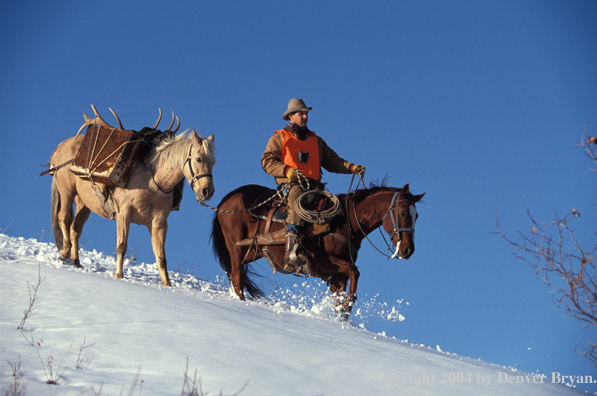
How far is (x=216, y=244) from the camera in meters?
9.01

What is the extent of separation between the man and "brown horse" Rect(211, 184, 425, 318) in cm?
35

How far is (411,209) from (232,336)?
11.9 feet

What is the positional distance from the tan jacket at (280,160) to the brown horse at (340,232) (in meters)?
0.58

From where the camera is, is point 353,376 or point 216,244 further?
point 216,244

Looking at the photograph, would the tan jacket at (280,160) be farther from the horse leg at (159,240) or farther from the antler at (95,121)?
the antler at (95,121)

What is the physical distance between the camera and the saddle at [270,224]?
23.9ft

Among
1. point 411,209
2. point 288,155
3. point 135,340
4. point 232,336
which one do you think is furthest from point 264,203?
point 135,340

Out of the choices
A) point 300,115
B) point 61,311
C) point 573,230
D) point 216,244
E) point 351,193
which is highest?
point 300,115

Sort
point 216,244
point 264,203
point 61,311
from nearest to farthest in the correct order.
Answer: point 61,311
point 264,203
point 216,244

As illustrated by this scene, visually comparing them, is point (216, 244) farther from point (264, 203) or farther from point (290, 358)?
point (290, 358)

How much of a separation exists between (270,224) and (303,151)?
3.97 ft

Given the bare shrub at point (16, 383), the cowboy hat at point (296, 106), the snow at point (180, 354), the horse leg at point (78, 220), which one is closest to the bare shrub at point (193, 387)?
the snow at point (180, 354)

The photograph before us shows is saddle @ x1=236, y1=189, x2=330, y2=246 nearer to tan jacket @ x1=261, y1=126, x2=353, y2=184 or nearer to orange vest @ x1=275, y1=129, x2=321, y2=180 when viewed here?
tan jacket @ x1=261, y1=126, x2=353, y2=184

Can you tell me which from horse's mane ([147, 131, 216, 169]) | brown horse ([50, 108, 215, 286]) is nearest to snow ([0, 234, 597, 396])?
brown horse ([50, 108, 215, 286])
